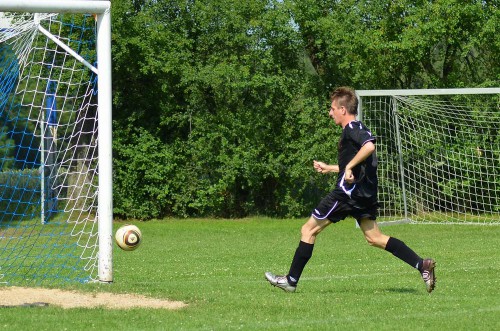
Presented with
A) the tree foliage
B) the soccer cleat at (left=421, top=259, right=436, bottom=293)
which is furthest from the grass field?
the tree foliage

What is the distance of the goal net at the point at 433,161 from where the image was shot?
21.0 m

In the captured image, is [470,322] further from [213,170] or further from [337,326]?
[213,170]

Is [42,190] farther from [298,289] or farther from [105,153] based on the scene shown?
[298,289]

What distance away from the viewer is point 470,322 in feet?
24.3

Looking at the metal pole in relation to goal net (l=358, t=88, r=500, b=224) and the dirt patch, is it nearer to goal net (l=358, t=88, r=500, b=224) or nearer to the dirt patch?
the dirt patch

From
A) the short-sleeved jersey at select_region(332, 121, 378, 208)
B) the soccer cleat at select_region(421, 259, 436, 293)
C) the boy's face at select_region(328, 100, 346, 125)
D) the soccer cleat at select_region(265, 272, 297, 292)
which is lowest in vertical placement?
the soccer cleat at select_region(265, 272, 297, 292)

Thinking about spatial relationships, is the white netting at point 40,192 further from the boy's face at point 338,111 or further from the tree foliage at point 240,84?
the tree foliage at point 240,84

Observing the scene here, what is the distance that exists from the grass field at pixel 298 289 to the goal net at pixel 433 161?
3033 mm

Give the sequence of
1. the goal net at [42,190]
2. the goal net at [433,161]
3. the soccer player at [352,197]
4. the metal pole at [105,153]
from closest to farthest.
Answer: the soccer player at [352,197] < the metal pole at [105,153] < the goal net at [42,190] < the goal net at [433,161]

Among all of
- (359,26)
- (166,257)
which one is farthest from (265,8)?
(166,257)

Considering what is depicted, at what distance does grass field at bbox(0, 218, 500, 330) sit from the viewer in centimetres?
748

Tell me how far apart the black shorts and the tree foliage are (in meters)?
14.3

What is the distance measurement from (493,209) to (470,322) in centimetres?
1423

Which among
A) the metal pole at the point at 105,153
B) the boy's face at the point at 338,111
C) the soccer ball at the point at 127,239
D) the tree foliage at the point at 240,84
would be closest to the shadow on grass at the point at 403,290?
the boy's face at the point at 338,111
